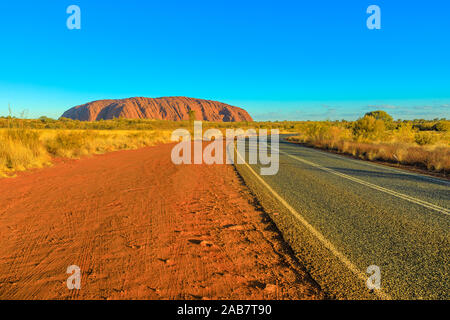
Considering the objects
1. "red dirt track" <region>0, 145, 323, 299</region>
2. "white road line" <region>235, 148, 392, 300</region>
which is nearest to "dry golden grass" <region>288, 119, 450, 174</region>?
"white road line" <region>235, 148, 392, 300</region>

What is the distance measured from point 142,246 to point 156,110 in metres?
131

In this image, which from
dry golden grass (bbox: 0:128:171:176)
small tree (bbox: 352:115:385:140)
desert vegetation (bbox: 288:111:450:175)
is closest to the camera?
dry golden grass (bbox: 0:128:171:176)

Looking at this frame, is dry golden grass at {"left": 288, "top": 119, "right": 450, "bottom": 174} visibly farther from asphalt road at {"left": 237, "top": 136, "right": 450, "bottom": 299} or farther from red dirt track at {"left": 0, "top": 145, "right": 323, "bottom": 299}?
red dirt track at {"left": 0, "top": 145, "right": 323, "bottom": 299}

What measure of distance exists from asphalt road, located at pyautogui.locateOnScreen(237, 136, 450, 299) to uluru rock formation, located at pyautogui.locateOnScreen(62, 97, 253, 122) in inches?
4112

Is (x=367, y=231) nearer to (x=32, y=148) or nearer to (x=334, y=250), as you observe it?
(x=334, y=250)

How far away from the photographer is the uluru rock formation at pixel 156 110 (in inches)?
4505

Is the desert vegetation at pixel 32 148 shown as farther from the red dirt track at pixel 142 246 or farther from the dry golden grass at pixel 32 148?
the red dirt track at pixel 142 246

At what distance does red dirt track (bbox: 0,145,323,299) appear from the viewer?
243 centimetres

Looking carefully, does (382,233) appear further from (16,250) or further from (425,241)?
(16,250)

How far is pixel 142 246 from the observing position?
331 centimetres

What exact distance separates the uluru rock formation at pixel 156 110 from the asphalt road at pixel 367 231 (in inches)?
4112

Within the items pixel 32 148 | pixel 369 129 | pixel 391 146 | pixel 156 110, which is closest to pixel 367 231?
pixel 32 148
